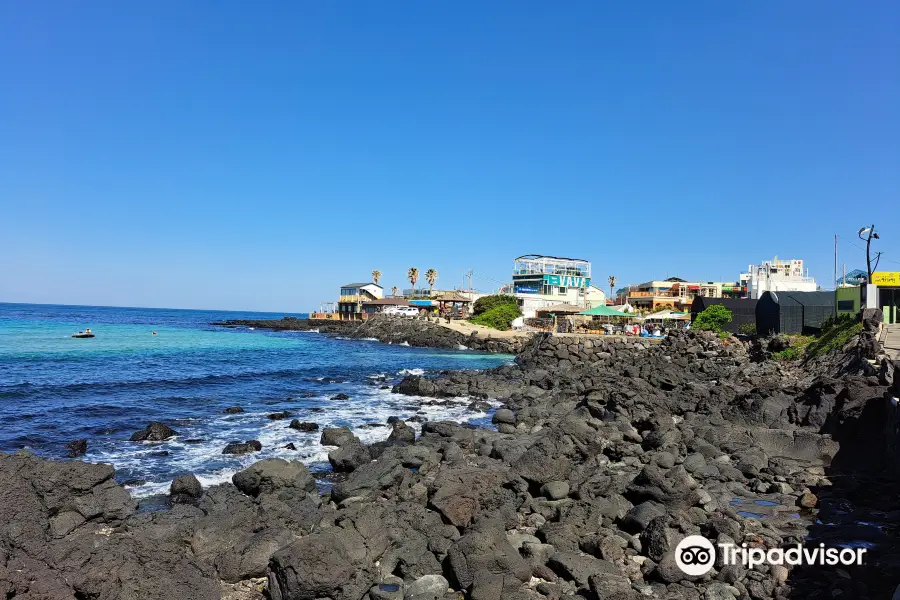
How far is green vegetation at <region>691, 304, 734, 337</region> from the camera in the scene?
53.9 metres

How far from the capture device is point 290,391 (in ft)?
99.2

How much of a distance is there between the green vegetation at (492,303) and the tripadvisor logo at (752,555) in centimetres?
6889

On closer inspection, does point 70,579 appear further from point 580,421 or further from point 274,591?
point 580,421

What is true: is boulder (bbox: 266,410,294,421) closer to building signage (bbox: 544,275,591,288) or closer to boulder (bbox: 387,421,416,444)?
boulder (bbox: 387,421,416,444)

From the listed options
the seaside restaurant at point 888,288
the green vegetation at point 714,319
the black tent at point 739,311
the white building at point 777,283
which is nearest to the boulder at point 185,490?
the seaside restaurant at point 888,288

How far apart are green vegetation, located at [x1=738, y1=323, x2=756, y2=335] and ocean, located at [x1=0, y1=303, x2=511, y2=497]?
976 inches

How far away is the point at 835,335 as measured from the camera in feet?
105

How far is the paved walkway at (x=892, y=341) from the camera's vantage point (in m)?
23.0

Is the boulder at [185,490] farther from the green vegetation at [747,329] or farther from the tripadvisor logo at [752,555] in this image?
the green vegetation at [747,329]

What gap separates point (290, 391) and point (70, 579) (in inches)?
915

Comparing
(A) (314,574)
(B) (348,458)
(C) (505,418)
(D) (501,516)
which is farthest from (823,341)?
(A) (314,574)

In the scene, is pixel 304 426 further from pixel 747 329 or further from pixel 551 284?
pixel 551 284

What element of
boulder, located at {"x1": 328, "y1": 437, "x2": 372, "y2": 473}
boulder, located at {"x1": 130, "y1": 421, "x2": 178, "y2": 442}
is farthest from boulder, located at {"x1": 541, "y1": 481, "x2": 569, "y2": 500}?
boulder, located at {"x1": 130, "y1": 421, "x2": 178, "y2": 442}

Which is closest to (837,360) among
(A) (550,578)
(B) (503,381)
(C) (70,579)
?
(B) (503,381)
